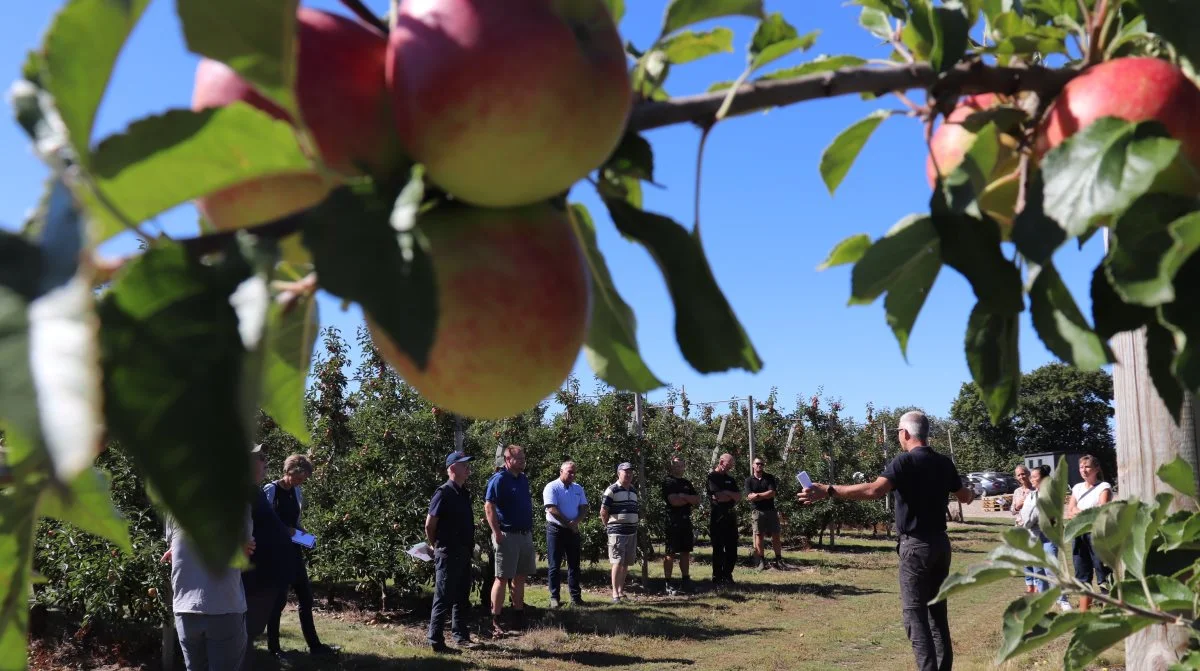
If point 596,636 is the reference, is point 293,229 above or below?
above

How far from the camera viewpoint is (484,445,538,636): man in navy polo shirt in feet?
26.0

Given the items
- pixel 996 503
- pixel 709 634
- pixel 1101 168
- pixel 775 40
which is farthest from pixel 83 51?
pixel 996 503

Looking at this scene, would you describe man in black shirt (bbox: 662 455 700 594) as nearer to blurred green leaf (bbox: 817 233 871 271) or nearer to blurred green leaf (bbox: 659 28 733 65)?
blurred green leaf (bbox: 817 233 871 271)

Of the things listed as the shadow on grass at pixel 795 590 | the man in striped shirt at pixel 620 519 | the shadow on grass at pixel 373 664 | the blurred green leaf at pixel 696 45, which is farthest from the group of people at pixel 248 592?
the shadow on grass at pixel 795 590

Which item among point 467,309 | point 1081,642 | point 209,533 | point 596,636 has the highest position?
point 467,309

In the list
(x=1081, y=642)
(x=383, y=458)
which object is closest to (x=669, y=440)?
(x=383, y=458)

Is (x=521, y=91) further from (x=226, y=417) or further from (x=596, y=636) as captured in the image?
(x=596, y=636)

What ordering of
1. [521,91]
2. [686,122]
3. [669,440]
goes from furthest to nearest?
[669,440], [686,122], [521,91]

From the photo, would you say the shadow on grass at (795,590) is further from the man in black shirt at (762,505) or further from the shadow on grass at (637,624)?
the shadow on grass at (637,624)

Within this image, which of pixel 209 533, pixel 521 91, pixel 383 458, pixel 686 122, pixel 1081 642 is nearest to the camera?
pixel 209 533

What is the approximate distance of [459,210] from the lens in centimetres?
50

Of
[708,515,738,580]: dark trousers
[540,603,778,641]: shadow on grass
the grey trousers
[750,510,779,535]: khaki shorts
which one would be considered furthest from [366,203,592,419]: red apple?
[750,510,779,535]: khaki shorts

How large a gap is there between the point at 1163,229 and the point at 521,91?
484mm

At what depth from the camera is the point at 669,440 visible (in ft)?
49.4
